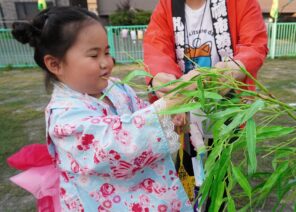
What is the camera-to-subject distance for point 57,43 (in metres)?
0.98

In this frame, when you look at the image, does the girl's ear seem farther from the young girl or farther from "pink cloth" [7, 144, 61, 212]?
"pink cloth" [7, 144, 61, 212]

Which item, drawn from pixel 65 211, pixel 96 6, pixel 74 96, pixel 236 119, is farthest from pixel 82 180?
pixel 96 6

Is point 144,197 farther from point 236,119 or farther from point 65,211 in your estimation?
point 236,119

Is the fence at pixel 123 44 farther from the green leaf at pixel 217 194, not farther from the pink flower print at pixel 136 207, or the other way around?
the green leaf at pixel 217 194

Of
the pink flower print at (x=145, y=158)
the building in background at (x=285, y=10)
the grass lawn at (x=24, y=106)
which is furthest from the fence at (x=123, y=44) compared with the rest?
the pink flower print at (x=145, y=158)

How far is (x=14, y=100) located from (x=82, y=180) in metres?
4.32

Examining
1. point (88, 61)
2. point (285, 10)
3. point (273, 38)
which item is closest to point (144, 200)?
point (88, 61)

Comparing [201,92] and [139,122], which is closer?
[201,92]

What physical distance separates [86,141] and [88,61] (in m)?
0.25

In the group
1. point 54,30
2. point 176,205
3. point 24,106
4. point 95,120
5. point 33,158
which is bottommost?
point 24,106

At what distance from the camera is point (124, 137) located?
0.82 m

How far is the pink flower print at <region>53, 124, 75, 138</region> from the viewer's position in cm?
86

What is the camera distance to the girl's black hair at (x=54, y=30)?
97 cm

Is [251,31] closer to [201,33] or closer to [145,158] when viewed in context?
[201,33]
